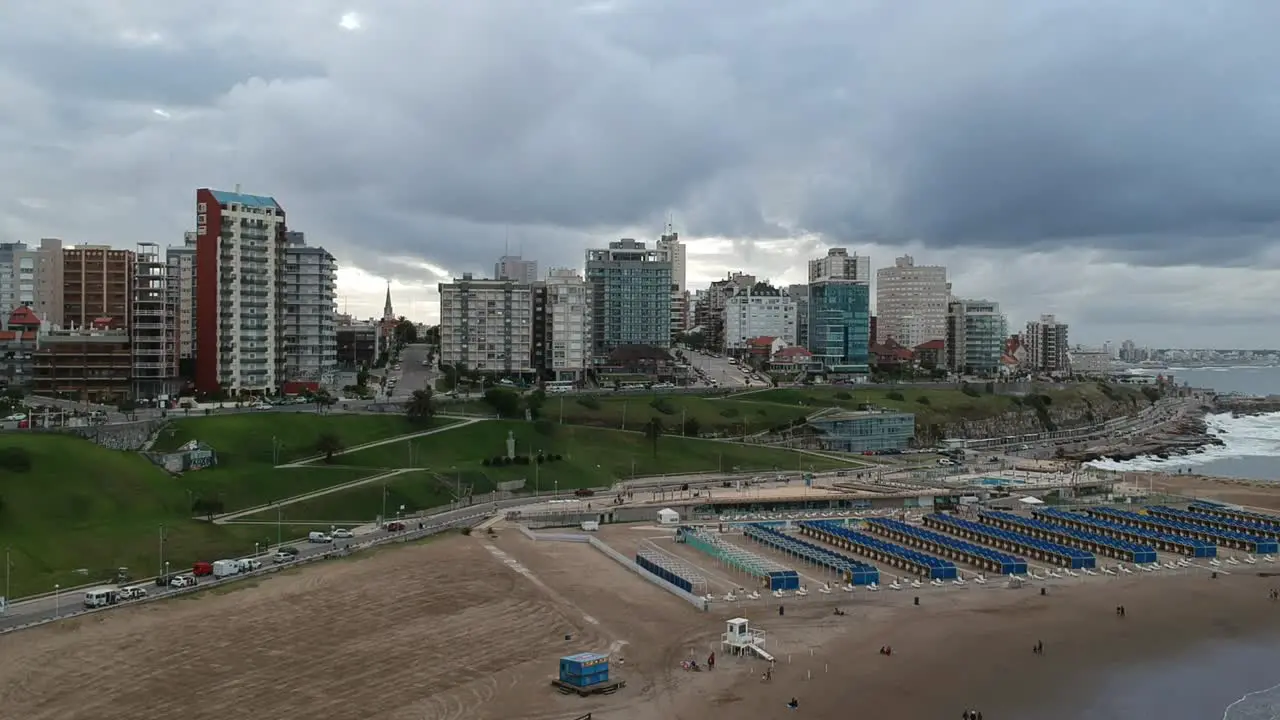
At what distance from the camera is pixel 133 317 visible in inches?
4161

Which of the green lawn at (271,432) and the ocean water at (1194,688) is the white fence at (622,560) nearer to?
the ocean water at (1194,688)

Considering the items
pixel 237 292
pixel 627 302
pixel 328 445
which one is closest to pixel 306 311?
pixel 237 292

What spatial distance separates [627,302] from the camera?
6939 inches

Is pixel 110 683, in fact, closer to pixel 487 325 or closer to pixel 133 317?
pixel 133 317

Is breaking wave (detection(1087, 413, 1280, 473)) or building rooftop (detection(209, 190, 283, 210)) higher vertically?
building rooftop (detection(209, 190, 283, 210))

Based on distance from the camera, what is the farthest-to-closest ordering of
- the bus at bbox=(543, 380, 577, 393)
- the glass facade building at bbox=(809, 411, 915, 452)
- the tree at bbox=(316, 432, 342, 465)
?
the bus at bbox=(543, 380, 577, 393)
the glass facade building at bbox=(809, 411, 915, 452)
the tree at bbox=(316, 432, 342, 465)

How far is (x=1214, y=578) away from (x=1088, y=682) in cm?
2548

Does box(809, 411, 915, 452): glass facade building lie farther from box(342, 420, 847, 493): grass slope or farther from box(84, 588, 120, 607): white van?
box(84, 588, 120, 607): white van

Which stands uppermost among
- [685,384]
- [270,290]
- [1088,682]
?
[270,290]

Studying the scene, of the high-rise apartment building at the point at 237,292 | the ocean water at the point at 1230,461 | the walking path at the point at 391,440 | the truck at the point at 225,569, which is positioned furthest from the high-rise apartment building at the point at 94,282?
the ocean water at the point at 1230,461

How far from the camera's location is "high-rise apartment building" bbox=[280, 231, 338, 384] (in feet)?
390

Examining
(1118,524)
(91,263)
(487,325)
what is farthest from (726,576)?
(91,263)

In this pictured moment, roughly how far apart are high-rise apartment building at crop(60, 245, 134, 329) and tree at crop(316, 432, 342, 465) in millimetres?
65785

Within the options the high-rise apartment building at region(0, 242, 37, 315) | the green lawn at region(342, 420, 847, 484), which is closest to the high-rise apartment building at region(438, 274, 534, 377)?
the green lawn at region(342, 420, 847, 484)
